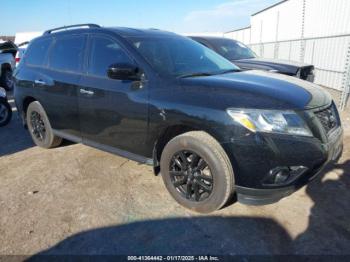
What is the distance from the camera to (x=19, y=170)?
4.49 meters

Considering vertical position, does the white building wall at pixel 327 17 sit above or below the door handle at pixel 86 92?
above

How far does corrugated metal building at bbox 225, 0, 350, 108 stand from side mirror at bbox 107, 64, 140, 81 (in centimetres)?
552

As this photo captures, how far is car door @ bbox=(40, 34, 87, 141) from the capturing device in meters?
4.18

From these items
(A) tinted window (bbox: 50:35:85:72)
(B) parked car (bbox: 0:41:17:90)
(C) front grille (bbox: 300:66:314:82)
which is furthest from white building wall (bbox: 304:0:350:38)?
(B) parked car (bbox: 0:41:17:90)

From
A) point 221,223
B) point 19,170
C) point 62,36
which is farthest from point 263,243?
point 62,36

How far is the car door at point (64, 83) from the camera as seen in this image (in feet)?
13.7

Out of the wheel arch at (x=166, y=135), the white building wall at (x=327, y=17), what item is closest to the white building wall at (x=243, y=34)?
the white building wall at (x=327, y=17)

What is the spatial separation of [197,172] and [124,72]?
1284 millimetres

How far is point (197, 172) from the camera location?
3.13m

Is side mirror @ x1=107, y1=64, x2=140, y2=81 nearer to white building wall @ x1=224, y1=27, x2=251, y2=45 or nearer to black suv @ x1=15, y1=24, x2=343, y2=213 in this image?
black suv @ x1=15, y1=24, x2=343, y2=213

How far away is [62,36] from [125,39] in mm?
1461

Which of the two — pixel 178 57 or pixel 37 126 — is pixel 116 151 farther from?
pixel 37 126

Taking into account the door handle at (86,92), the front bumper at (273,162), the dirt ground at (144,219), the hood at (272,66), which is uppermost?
the hood at (272,66)

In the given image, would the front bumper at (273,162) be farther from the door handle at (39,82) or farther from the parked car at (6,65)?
the parked car at (6,65)
